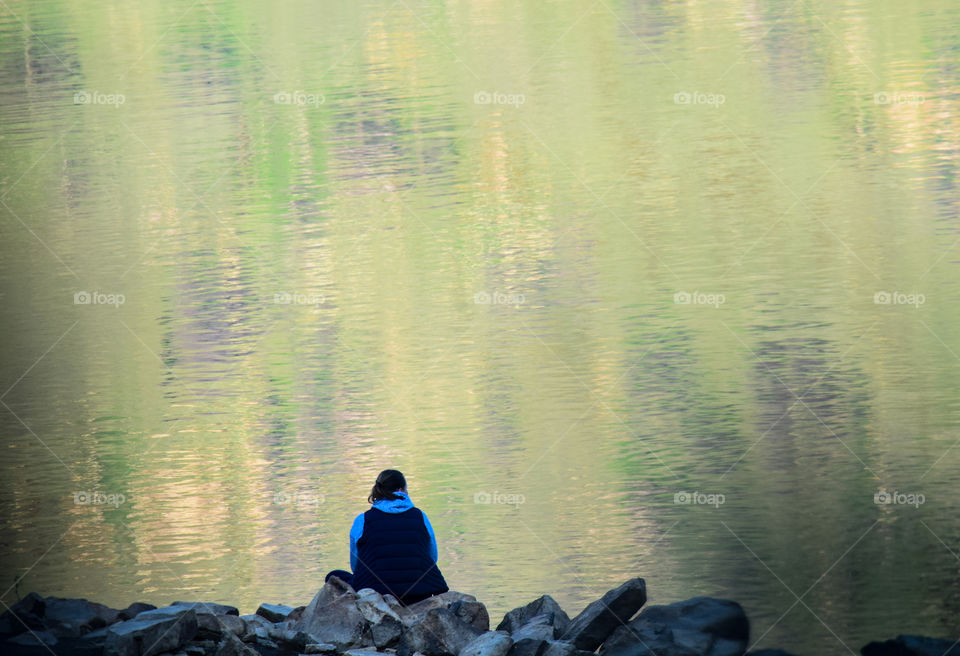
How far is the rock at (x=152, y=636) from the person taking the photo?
5535 millimetres

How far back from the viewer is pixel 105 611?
20.2 ft

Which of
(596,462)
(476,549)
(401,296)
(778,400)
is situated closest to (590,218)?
(401,296)

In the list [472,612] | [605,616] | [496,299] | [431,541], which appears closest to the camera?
[605,616]

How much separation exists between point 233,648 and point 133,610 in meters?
0.84

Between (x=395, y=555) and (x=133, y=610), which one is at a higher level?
(x=395, y=555)

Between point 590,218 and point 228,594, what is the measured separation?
22.4 feet

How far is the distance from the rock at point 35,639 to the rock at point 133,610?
0.34 m

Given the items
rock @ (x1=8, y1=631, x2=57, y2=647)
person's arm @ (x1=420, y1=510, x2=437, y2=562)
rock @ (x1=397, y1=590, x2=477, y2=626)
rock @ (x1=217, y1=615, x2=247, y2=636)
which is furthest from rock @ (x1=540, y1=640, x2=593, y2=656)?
rock @ (x1=8, y1=631, x2=57, y2=647)

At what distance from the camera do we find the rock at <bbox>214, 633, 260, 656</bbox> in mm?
5562

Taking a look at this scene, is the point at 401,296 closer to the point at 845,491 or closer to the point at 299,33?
the point at 845,491

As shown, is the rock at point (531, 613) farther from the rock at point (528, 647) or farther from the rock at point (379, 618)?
the rock at point (379, 618)

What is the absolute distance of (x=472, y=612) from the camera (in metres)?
5.93

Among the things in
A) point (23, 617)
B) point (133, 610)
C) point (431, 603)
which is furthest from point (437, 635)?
point (23, 617)

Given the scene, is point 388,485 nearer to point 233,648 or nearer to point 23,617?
point 233,648
